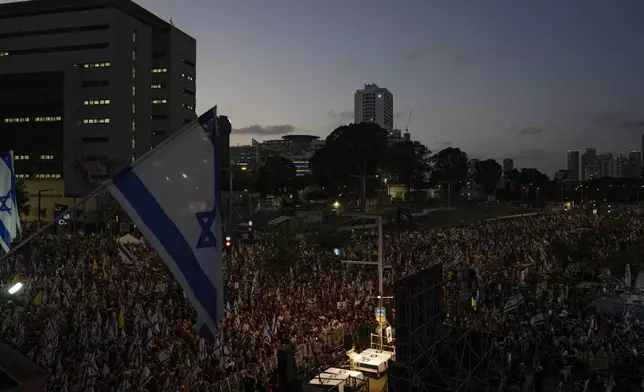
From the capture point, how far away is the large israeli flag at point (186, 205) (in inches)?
215

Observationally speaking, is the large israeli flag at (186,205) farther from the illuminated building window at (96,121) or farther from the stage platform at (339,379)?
the illuminated building window at (96,121)

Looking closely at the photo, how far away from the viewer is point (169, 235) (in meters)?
5.58

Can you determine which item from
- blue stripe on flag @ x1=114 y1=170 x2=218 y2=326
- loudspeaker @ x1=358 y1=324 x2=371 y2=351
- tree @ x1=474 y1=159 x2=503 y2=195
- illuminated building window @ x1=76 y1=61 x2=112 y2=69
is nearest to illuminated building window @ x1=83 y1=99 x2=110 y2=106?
illuminated building window @ x1=76 y1=61 x2=112 y2=69

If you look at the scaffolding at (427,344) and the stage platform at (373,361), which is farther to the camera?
the stage platform at (373,361)

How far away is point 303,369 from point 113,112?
6846cm

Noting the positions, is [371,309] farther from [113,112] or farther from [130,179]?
[113,112]

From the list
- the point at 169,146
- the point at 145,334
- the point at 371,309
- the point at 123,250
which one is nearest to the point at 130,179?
the point at 169,146

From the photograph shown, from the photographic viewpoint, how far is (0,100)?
7450cm

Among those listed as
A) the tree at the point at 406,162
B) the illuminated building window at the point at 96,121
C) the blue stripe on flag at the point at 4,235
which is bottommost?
the blue stripe on flag at the point at 4,235

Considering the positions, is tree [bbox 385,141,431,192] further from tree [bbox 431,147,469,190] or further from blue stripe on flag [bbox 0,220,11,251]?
blue stripe on flag [bbox 0,220,11,251]

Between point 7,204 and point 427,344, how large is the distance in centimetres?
1108

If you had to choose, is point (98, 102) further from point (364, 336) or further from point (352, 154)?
point (364, 336)

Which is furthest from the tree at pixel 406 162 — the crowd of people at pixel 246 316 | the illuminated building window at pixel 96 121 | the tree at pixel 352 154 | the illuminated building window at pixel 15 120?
the crowd of people at pixel 246 316

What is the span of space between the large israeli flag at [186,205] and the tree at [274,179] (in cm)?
8540
